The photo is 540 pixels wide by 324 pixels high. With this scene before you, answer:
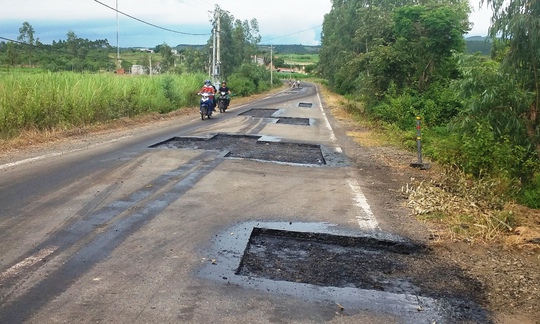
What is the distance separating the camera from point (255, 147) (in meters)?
12.8

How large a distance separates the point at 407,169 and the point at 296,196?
12.6ft

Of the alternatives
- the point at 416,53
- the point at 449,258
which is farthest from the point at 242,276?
the point at 416,53

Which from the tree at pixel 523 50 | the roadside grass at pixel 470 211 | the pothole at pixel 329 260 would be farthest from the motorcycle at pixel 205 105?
the pothole at pixel 329 260

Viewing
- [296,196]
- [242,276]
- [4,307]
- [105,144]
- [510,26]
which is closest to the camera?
[4,307]

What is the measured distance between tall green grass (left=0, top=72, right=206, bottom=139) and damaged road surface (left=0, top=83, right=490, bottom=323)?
403 centimetres

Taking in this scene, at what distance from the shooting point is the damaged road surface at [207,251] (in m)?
3.75

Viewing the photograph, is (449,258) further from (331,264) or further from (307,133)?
(307,133)

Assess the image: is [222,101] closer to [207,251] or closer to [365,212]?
[365,212]

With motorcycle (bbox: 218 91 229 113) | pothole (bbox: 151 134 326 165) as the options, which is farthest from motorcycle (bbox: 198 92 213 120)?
pothole (bbox: 151 134 326 165)

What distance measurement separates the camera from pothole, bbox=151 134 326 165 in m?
11.2

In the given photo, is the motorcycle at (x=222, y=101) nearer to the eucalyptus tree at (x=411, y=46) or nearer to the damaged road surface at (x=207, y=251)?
the eucalyptus tree at (x=411, y=46)

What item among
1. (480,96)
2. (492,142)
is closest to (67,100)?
(492,142)

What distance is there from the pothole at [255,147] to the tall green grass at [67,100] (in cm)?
357

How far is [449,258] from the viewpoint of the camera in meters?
5.14
